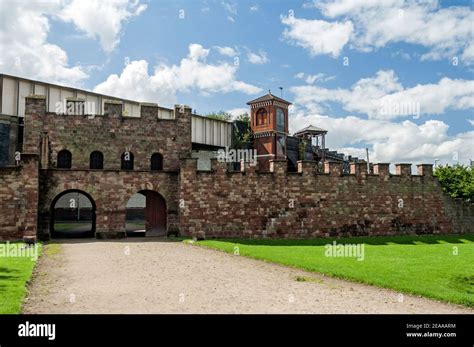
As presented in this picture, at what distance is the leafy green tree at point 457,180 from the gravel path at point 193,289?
3396 centimetres

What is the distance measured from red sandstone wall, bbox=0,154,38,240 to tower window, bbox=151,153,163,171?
7.84 m

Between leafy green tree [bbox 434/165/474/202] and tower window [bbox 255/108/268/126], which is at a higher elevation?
tower window [bbox 255/108/268/126]

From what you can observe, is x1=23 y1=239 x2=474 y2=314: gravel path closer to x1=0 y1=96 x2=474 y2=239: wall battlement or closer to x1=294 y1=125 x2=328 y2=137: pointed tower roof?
x1=0 y1=96 x2=474 y2=239: wall battlement

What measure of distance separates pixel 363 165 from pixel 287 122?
72.3 ft

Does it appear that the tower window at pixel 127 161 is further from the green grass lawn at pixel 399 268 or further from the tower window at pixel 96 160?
the green grass lawn at pixel 399 268

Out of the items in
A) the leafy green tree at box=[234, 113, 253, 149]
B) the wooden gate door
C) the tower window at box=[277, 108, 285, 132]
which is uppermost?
the tower window at box=[277, 108, 285, 132]

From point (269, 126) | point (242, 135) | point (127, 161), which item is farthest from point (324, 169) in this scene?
point (242, 135)

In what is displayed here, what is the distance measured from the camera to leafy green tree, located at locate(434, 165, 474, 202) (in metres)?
42.0

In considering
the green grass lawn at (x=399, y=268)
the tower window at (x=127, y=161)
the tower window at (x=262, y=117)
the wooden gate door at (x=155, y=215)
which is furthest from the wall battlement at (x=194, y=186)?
the tower window at (x=262, y=117)

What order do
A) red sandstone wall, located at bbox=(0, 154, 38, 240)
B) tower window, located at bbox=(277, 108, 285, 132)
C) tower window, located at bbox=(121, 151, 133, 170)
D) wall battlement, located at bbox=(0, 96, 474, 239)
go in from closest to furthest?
red sandstone wall, located at bbox=(0, 154, 38, 240) → wall battlement, located at bbox=(0, 96, 474, 239) → tower window, located at bbox=(121, 151, 133, 170) → tower window, located at bbox=(277, 108, 285, 132)

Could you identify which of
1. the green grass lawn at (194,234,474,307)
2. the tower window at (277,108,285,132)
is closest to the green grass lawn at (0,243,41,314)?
the green grass lawn at (194,234,474,307)

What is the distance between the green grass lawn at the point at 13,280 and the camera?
893cm
